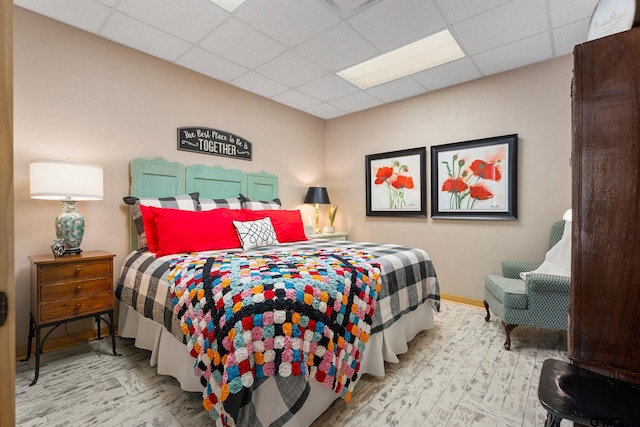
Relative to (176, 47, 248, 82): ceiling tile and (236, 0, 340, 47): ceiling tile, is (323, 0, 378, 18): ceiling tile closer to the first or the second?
(236, 0, 340, 47): ceiling tile

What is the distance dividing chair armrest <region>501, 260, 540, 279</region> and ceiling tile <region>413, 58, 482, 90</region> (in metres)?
2.05

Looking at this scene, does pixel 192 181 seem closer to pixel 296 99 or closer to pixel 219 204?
pixel 219 204

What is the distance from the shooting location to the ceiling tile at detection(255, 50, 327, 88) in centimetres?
Result: 290

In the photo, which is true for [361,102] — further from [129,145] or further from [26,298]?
[26,298]

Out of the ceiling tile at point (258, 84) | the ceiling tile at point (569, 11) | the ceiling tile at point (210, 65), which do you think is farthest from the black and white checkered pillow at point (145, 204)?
the ceiling tile at point (569, 11)

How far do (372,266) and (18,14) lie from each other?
3.17 metres

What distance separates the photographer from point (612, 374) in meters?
0.85

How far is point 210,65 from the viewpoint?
301 cm

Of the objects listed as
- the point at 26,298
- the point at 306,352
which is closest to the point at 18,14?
the point at 26,298

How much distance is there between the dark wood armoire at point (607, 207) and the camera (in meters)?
0.80

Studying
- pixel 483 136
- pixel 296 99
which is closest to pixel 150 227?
pixel 296 99

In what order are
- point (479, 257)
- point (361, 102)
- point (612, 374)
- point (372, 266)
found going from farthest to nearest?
point (361, 102) → point (479, 257) → point (372, 266) → point (612, 374)

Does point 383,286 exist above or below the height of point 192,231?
below

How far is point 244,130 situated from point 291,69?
3.29 feet
